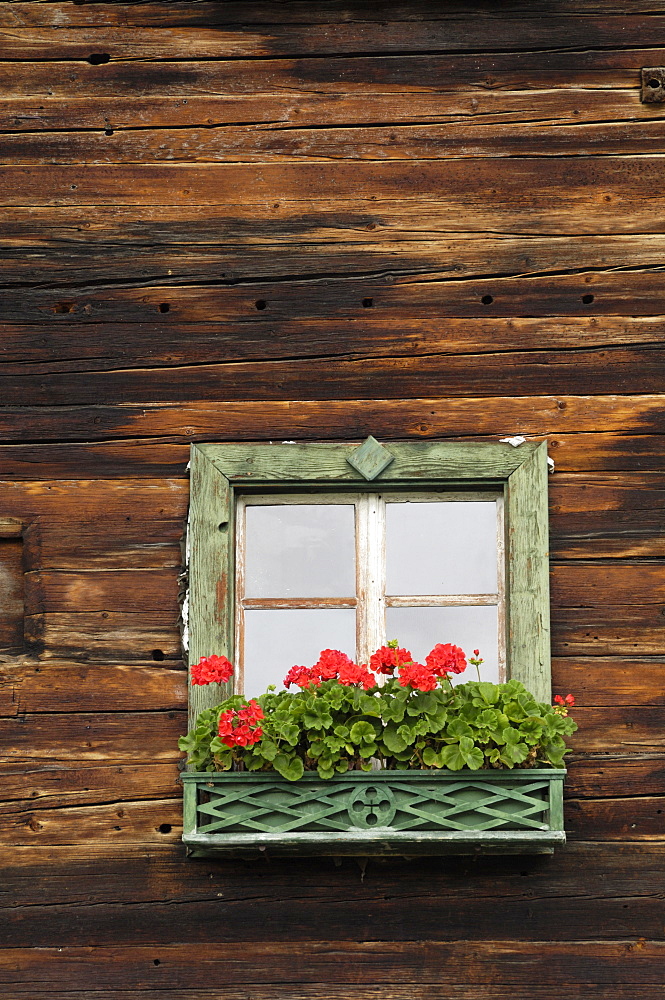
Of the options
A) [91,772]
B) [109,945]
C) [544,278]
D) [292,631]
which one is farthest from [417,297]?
[109,945]

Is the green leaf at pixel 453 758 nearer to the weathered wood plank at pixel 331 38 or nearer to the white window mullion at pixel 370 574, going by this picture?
the white window mullion at pixel 370 574

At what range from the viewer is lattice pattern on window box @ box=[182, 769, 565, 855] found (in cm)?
354

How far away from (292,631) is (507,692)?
0.75m

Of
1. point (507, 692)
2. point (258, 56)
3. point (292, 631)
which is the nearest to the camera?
point (507, 692)

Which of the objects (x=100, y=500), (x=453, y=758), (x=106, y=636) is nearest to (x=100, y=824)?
(x=106, y=636)

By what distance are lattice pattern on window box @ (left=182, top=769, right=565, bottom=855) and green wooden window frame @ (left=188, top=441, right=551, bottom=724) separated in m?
0.39

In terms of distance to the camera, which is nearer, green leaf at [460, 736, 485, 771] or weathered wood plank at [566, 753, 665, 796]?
green leaf at [460, 736, 485, 771]

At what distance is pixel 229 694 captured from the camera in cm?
388

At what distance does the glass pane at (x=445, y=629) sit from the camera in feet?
13.0

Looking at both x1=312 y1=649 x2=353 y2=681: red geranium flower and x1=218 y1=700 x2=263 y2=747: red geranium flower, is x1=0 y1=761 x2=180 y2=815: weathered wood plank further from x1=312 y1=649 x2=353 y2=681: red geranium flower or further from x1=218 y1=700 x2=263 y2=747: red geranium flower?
x1=312 y1=649 x2=353 y2=681: red geranium flower

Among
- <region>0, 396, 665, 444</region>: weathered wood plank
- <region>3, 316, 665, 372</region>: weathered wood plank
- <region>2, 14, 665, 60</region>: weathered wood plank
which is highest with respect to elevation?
<region>2, 14, 665, 60</region>: weathered wood plank

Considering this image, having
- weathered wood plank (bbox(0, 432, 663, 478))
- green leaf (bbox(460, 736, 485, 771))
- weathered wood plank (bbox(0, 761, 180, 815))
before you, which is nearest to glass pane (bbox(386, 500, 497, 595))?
weathered wood plank (bbox(0, 432, 663, 478))

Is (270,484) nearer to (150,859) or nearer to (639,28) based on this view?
(150,859)

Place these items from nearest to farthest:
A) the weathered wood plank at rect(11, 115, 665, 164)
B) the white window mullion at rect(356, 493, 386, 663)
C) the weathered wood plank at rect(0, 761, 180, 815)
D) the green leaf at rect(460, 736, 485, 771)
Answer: the green leaf at rect(460, 736, 485, 771) → the weathered wood plank at rect(0, 761, 180, 815) → the white window mullion at rect(356, 493, 386, 663) → the weathered wood plank at rect(11, 115, 665, 164)
